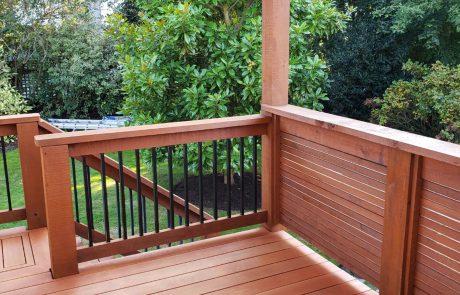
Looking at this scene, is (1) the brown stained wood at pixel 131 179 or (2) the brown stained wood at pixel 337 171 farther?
(1) the brown stained wood at pixel 131 179

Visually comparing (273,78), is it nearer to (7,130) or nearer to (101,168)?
(101,168)

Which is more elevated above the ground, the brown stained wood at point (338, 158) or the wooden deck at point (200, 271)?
the brown stained wood at point (338, 158)

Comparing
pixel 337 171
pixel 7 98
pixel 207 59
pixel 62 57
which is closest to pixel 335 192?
pixel 337 171

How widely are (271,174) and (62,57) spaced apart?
8.13 m

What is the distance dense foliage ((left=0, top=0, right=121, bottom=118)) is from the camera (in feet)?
31.5

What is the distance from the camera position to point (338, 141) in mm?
2443

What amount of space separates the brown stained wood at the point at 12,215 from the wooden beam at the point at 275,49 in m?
1.92

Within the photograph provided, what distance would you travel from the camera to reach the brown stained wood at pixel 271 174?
3.06 m

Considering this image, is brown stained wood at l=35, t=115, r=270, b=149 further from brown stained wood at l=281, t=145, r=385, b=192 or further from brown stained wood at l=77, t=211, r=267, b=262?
brown stained wood at l=77, t=211, r=267, b=262

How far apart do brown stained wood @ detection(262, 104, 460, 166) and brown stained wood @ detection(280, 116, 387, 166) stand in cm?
3

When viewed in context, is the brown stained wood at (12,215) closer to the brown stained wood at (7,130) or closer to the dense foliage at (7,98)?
the brown stained wood at (7,130)

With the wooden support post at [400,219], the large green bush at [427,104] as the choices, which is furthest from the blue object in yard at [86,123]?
the wooden support post at [400,219]

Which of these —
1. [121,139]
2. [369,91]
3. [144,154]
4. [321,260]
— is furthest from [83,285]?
[369,91]

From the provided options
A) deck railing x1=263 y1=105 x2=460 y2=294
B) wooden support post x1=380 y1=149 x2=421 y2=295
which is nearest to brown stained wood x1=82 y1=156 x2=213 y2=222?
deck railing x1=263 y1=105 x2=460 y2=294
